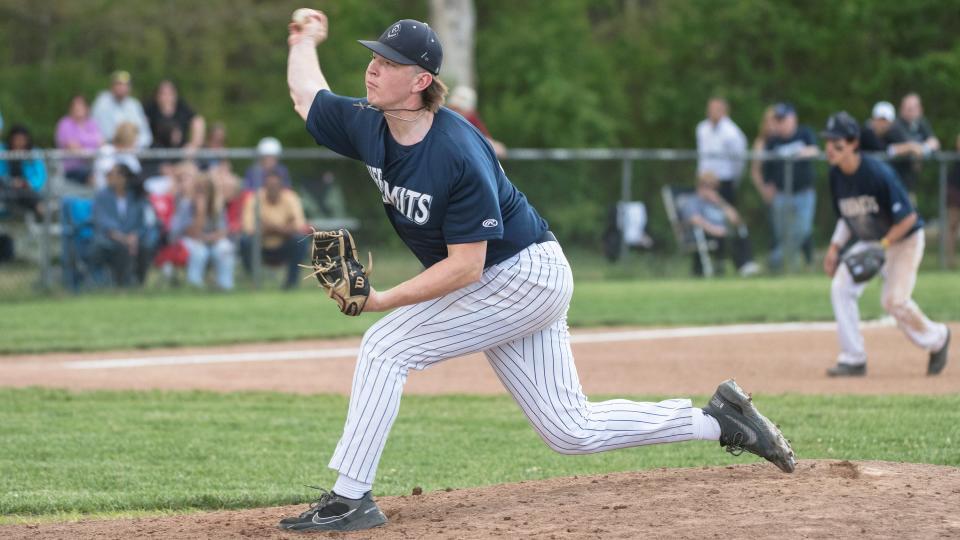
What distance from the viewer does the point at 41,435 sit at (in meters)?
7.67

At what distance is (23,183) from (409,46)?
10.7 m

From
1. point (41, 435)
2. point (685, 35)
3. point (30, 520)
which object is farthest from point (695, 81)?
point (30, 520)

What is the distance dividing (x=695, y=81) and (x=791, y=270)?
9296 millimetres

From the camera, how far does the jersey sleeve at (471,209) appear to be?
502cm

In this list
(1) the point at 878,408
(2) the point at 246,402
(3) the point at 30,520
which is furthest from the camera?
(2) the point at 246,402

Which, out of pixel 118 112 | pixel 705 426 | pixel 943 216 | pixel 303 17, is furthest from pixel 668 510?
pixel 943 216

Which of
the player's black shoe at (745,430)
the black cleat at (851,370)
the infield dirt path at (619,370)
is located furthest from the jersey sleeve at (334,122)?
the black cleat at (851,370)

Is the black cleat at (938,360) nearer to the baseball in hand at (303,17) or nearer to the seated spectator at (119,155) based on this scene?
the baseball in hand at (303,17)

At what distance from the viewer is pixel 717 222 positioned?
1725 centimetres

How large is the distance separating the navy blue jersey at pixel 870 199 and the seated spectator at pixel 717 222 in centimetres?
768

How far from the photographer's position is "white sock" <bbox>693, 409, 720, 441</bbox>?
18.5 feet

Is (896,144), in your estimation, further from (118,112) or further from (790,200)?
(118,112)

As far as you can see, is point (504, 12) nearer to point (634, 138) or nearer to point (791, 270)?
point (634, 138)

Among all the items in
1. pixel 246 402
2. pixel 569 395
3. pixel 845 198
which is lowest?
pixel 246 402
